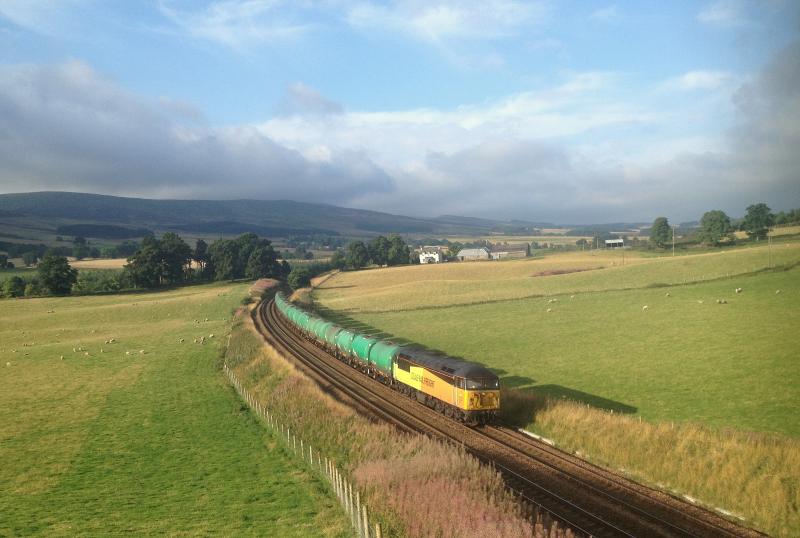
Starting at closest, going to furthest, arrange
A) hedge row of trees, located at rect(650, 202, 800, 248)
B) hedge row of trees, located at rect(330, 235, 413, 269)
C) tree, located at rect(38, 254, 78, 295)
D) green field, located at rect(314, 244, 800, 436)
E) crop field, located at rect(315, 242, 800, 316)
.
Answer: green field, located at rect(314, 244, 800, 436), crop field, located at rect(315, 242, 800, 316), tree, located at rect(38, 254, 78, 295), hedge row of trees, located at rect(650, 202, 800, 248), hedge row of trees, located at rect(330, 235, 413, 269)

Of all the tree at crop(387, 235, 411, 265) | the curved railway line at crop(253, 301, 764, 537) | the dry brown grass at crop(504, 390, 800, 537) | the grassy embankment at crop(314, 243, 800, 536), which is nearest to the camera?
the curved railway line at crop(253, 301, 764, 537)

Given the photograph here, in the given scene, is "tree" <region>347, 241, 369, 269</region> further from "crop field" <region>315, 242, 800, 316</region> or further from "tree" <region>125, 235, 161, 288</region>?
"tree" <region>125, 235, 161, 288</region>

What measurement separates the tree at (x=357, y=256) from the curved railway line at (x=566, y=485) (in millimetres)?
133801

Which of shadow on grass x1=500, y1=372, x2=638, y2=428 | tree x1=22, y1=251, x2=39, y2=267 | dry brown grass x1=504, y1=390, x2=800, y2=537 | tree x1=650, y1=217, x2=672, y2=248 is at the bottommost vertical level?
shadow on grass x1=500, y1=372, x2=638, y2=428

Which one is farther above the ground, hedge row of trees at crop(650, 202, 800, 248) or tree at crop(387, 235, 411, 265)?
hedge row of trees at crop(650, 202, 800, 248)

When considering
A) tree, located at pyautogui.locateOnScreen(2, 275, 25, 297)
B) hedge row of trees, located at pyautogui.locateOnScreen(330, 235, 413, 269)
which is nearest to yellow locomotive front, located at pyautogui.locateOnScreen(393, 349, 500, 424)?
tree, located at pyautogui.locateOnScreen(2, 275, 25, 297)

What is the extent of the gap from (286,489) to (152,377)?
31.4 meters

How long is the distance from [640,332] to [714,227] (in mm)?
99695

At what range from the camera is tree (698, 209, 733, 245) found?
5103 inches

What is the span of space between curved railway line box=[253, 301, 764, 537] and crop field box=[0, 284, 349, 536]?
7354 millimetres

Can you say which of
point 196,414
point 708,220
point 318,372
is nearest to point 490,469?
point 196,414

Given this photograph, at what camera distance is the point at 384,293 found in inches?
4099

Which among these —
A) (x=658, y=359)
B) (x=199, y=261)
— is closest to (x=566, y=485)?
(x=658, y=359)

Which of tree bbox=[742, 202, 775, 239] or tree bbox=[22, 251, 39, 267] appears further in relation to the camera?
tree bbox=[22, 251, 39, 267]
